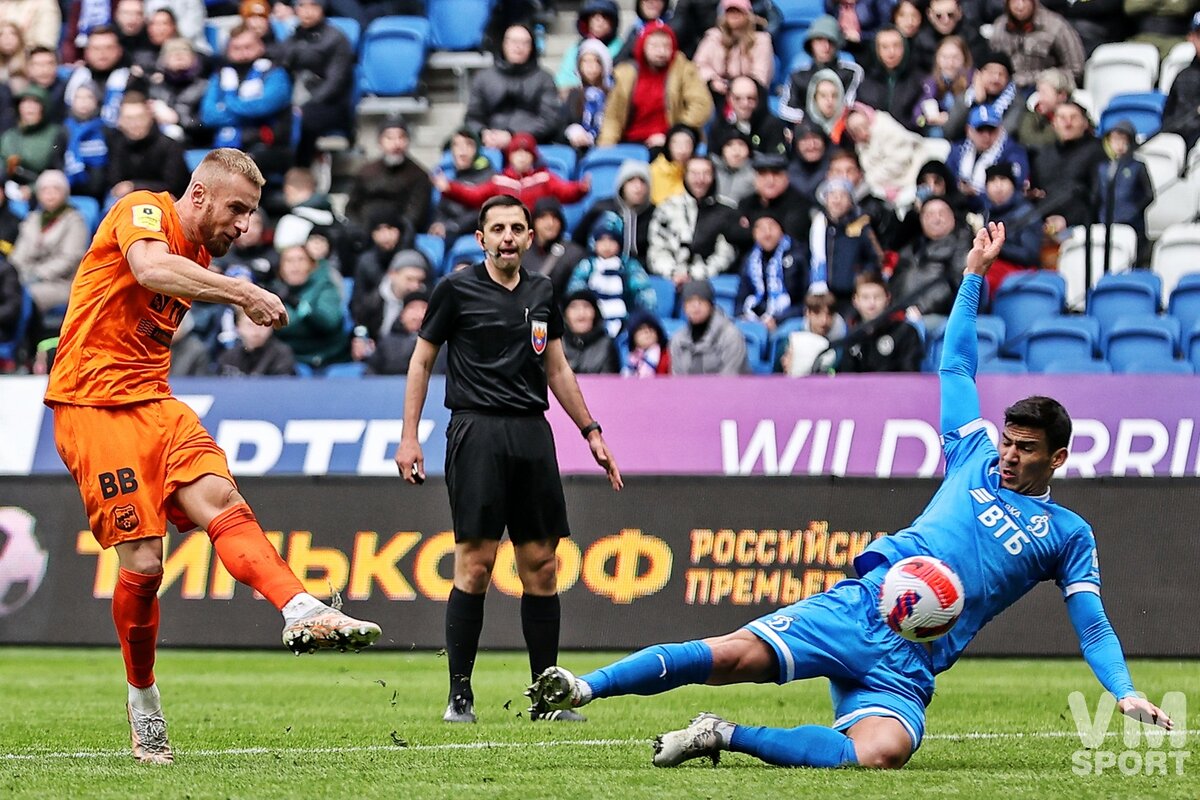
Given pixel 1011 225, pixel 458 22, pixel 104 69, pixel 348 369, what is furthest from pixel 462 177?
pixel 1011 225

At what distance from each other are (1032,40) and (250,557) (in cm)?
1242

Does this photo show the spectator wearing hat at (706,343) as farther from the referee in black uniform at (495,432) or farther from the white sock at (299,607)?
the white sock at (299,607)

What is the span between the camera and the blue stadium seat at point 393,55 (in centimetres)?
1970

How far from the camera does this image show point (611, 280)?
627 inches

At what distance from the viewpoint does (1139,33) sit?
1767cm

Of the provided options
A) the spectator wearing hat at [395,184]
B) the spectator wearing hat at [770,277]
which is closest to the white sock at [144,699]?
the spectator wearing hat at [770,277]

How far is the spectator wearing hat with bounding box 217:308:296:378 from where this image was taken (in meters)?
15.9

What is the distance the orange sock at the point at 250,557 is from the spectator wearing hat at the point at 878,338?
8.51 metres

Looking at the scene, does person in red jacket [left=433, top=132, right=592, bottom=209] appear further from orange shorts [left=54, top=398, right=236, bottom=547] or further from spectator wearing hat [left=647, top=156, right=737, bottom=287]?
orange shorts [left=54, top=398, right=236, bottom=547]

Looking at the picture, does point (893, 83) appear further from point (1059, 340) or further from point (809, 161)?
point (1059, 340)

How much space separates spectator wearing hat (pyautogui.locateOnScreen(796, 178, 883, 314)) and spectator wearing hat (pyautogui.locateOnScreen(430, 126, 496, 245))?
3504 millimetres

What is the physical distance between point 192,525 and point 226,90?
13.4 metres

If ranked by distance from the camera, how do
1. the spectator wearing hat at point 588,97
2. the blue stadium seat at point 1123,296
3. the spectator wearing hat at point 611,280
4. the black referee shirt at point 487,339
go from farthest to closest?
the spectator wearing hat at point 588,97
the spectator wearing hat at point 611,280
the blue stadium seat at point 1123,296
the black referee shirt at point 487,339

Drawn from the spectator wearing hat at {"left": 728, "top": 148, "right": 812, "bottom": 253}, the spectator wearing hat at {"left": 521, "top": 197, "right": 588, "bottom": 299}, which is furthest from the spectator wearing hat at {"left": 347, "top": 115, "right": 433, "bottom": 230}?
the spectator wearing hat at {"left": 728, "top": 148, "right": 812, "bottom": 253}
